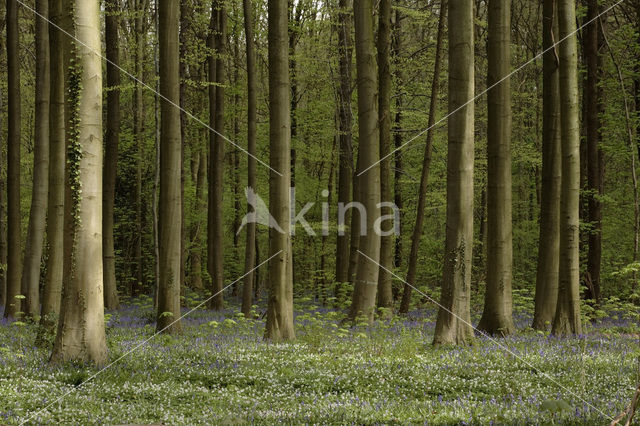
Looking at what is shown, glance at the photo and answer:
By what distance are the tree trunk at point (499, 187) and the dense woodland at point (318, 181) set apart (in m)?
0.04

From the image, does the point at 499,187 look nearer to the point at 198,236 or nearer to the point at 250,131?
the point at 250,131

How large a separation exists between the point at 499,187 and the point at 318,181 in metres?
20.9

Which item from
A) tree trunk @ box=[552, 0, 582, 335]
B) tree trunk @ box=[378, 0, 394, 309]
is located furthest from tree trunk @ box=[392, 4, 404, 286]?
tree trunk @ box=[552, 0, 582, 335]

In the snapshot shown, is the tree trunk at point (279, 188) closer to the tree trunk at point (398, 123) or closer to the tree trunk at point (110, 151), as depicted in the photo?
the tree trunk at point (110, 151)

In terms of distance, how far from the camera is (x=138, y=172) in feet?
92.6

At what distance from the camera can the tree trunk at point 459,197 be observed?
10.9m

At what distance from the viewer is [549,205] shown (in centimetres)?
1411

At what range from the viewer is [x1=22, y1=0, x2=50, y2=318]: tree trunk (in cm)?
1625

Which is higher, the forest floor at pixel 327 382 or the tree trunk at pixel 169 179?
the tree trunk at pixel 169 179

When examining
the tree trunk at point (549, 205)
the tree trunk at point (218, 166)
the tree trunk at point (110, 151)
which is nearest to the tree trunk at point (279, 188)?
the tree trunk at point (549, 205)

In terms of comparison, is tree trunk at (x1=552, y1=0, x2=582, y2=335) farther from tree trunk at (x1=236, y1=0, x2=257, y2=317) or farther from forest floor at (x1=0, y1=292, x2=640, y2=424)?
tree trunk at (x1=236, y1=0, x2=257, y2=317)

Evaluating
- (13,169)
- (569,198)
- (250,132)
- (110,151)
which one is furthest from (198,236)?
(569,198)

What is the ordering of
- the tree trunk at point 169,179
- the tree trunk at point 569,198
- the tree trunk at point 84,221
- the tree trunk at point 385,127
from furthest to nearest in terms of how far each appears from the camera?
the tree trunk at point 385,127
the tree trunk at point 169,179
the tree trunk at point 569,198
the tree trunk at point 84,221

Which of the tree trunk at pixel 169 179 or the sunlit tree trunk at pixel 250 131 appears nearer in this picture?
the tree trunk at pixel 169 179
